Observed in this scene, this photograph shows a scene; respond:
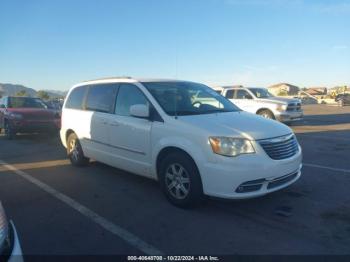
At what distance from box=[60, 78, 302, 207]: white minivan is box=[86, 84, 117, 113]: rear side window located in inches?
0.8

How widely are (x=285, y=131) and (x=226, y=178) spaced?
1.23 m

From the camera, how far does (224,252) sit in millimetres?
3607

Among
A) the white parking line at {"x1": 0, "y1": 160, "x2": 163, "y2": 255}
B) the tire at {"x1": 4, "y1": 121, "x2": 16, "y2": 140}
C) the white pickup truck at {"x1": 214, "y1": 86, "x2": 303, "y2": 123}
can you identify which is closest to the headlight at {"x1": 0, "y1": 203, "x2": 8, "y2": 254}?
the white parking line at {"x1": 0, "y1": 160, "x2": 163, "y2": 255}

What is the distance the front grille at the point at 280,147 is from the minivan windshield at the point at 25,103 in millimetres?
10556

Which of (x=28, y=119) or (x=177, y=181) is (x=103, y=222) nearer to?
(x=177, y=181)

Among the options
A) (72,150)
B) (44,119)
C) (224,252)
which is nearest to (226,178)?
(224,252)

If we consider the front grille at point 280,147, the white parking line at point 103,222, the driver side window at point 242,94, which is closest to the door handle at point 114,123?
the white parking line at point 103,222

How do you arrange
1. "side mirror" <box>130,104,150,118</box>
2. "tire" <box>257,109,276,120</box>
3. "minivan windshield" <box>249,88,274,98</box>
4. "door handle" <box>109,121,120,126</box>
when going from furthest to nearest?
1. "minivan windshield" <box>249,88,274,98</box>
2. "tire" <box>257,109,276,120</box>
3. "door handle" <box>109,121,120,126</box>
4. "side mirror" <box>130,104,150,118</box>

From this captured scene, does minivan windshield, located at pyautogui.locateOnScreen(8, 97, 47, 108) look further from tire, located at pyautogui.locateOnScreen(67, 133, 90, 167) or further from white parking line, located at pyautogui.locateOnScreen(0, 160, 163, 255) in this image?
white parking line, located at pyautogui.locateOnScreen(0, 160, 163, 255)

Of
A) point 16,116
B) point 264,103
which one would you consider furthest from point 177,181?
point 264,103

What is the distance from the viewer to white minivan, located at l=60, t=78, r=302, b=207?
14.4 ft

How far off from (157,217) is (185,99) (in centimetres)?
198

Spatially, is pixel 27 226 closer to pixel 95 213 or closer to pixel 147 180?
pixel 95 213

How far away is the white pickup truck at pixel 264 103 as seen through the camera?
15156mm
